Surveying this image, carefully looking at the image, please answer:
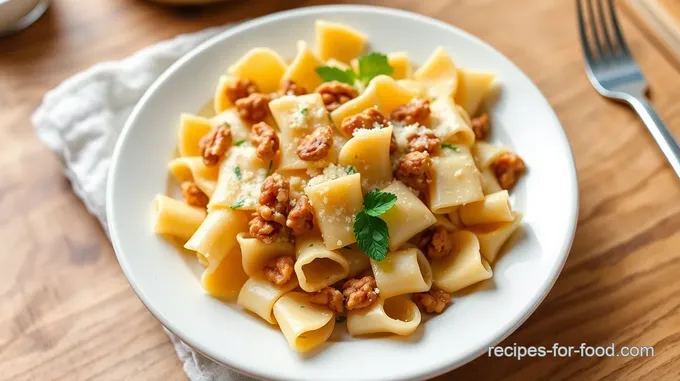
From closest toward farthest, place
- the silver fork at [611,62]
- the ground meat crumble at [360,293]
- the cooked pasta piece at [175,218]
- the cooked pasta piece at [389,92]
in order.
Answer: the ground meat crumble at [360,293]
the cooked pasta piece at [175,218]
the cooked pasta piece at [389,92]
the silver fork at [611,62]

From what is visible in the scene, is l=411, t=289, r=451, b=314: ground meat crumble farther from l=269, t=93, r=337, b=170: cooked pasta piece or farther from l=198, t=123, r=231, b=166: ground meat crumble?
l=198, t=123, r=231, b=166: ground meat crumble

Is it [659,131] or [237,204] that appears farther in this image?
[659,131]

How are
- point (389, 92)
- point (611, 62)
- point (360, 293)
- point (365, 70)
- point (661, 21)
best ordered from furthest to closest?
point (661, 21) → point (611, 62) → point (365, 70) → point (389, 92) → point (360, 293)

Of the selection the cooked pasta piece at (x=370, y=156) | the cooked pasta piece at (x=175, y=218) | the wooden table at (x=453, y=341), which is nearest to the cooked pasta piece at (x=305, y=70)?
the cooked pasta piece at (x=370, y=156)

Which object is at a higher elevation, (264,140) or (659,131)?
(264,140)

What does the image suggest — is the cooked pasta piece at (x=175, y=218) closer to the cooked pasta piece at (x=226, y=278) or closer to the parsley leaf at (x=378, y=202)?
the cooked pasta piece at (x=226, y=278)

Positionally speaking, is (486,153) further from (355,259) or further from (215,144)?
(215,144)

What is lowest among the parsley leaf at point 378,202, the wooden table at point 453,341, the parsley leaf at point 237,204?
the wooden table at point 453,341

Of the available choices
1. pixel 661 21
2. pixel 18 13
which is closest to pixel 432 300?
pixel 661 21
